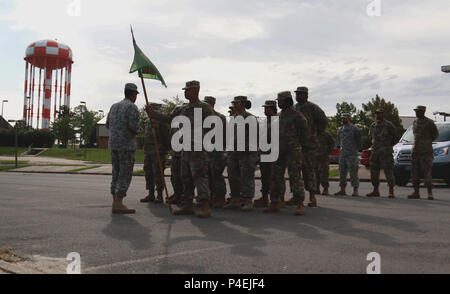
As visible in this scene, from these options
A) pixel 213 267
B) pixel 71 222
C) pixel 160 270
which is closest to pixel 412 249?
pixel 213 267

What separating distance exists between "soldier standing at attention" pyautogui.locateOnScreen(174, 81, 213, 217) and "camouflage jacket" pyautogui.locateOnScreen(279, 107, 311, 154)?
4.13 feet

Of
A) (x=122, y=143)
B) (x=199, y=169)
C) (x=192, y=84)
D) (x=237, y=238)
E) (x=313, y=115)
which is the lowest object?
(x=237, y=238)

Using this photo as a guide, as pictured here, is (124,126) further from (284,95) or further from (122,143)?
(284,95)

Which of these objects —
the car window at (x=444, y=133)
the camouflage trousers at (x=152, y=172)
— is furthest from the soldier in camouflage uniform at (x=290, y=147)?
the car window at (x=444, y=133)

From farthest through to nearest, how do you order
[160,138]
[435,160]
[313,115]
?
[435,160], [160,138], [313,115]

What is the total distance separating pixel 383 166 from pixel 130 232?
23.2ft

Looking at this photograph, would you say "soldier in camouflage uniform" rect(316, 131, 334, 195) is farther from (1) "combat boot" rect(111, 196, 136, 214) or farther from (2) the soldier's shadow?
(2) the soldier's shadow

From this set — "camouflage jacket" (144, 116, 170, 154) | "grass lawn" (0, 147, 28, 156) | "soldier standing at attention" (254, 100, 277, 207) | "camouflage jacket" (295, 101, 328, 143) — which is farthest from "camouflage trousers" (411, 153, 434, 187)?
"grass lawn" (0, 147, 28, 156)

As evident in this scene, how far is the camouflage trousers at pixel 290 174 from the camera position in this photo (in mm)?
7613

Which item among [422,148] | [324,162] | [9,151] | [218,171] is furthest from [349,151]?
[9,151]

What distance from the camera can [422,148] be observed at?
418 inches

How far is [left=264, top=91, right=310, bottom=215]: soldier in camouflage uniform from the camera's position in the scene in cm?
763

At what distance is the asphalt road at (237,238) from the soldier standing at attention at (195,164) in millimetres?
323
